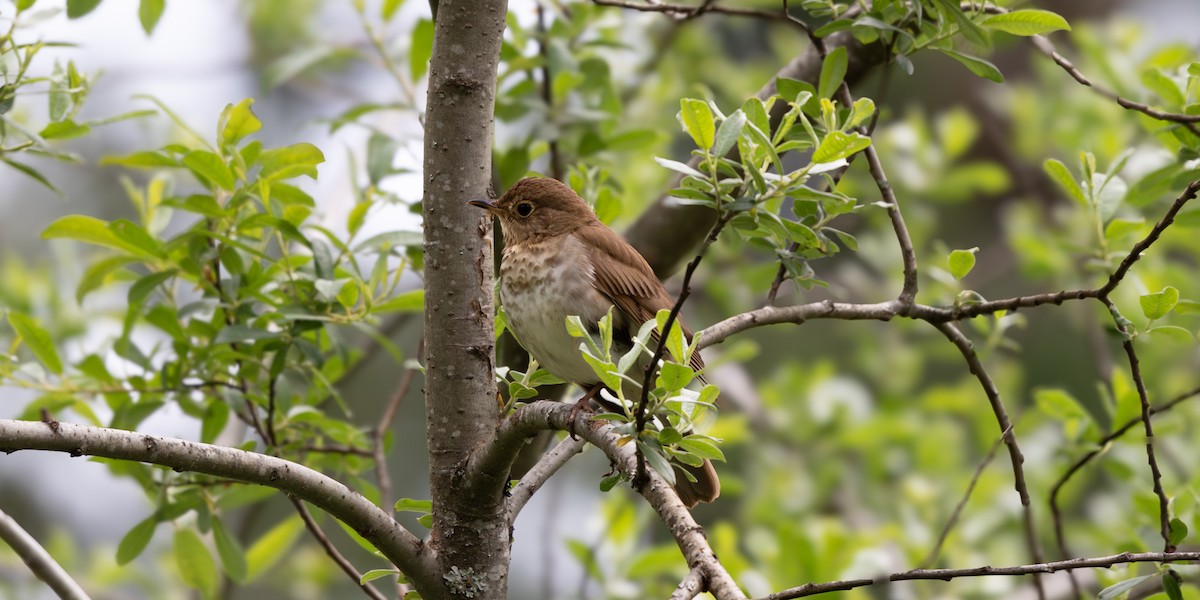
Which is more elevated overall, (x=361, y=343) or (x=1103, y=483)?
(x=1103, y=483)

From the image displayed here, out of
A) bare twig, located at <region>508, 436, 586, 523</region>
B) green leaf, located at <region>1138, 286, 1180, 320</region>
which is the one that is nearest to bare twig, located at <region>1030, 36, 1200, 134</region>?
green leaf, located at <region>1138, 286, 1180, 320</region>

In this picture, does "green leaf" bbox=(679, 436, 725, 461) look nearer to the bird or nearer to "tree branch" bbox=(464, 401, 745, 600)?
"tree branch" bbox=(464, 401, 745, 600)

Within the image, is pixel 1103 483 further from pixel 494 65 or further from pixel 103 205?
pixel 103 205

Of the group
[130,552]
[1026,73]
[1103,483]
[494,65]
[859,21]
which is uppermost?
[1026,73]

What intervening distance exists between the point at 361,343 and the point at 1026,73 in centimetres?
703

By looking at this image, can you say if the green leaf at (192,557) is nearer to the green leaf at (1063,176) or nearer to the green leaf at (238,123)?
the green leaf at (238,123)

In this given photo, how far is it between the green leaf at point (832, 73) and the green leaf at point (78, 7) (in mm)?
1986

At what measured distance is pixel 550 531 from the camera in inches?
228

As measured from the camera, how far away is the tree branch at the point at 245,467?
211cm

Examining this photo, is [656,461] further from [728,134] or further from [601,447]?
[728,134]

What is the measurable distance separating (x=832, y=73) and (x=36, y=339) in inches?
93.9

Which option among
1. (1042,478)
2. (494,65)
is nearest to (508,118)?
(494,65)

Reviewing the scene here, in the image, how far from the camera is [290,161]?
3277mm

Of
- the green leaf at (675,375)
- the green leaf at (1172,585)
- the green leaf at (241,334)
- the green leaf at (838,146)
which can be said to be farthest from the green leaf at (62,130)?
the green leaf at (1172,585)
